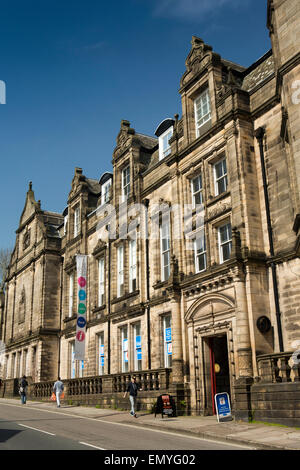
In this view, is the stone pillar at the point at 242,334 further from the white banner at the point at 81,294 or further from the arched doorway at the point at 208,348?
the white banner at the point at 81,294

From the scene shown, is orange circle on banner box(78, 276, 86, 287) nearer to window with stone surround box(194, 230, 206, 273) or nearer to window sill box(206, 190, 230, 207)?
window with stone surround box(194, 230, 206, 273)

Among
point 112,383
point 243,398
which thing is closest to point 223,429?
point 243,398

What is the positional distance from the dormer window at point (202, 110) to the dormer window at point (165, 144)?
3079 millimetres

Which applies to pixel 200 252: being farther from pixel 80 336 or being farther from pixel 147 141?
pixel 80 336

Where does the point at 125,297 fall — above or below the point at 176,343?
above

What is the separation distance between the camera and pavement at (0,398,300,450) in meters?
12.1

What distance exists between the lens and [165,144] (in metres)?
27.9

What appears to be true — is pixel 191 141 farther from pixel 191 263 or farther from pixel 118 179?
pixel 118 179

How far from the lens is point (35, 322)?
41188 mm

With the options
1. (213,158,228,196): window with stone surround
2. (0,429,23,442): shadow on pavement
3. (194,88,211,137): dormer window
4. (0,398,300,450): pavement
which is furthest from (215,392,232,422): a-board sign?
(194,88,211,137): dormer window

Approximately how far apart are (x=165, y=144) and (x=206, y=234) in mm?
8321

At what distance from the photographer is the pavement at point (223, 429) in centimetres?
1205

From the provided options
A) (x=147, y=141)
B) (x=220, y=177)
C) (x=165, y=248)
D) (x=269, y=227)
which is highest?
(x=147, y=141)
